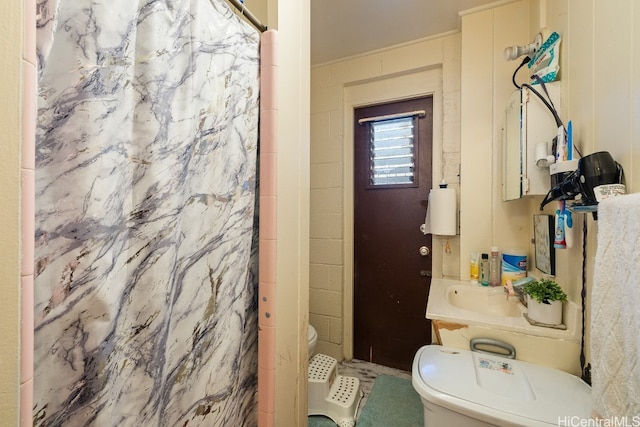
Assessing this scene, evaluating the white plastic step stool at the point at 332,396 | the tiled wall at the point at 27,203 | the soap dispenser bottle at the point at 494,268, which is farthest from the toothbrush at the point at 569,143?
the white plastic step stool at the point at 332,396

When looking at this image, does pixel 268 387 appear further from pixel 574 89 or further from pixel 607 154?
pixel 574 89

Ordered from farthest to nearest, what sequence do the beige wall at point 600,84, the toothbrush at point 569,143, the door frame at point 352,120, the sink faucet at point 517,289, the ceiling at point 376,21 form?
the door frame at point 352,120
the ceiling at point 376,21
the sink faucet at point 517,289
the toothbrush at point 569,143
the beige wall at point 600,84

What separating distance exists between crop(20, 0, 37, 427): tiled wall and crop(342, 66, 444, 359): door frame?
6.05 ft

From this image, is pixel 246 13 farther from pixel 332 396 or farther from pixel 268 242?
pixel 332 396

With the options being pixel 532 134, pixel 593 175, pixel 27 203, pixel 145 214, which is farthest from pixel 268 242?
pixel 532 134

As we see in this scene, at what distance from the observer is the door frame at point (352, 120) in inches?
72.7

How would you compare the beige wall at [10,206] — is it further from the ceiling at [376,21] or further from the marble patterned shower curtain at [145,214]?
the ceiling at [376,21]

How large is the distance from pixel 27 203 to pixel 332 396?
5.41 ft

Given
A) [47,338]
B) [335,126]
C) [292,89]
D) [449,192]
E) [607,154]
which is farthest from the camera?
[335,126]

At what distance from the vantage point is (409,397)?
166 cm

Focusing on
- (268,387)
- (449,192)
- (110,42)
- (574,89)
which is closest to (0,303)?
(110,42)

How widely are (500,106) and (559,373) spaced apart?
1348 millimetres

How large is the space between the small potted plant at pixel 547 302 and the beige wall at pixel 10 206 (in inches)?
56.0

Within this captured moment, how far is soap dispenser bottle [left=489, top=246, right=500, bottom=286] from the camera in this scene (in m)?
1.51
